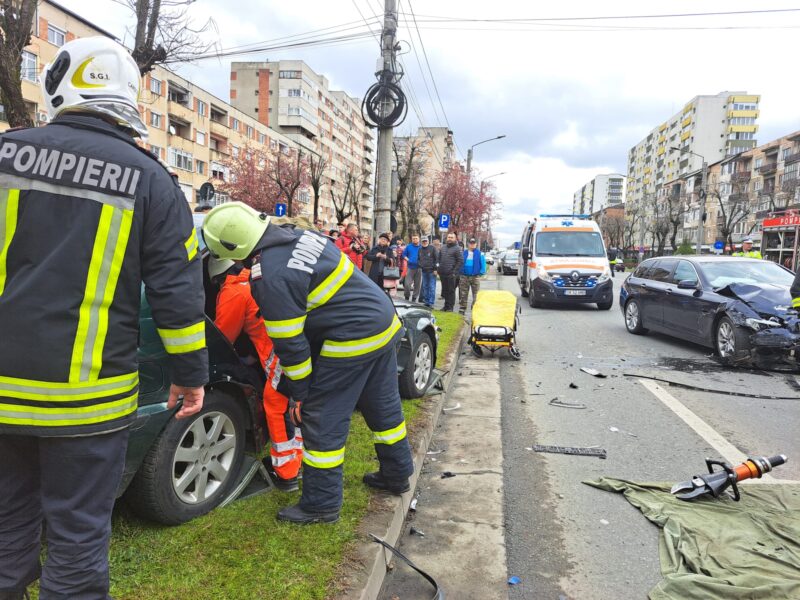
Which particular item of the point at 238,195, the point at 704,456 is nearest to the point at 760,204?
the point at 238,195

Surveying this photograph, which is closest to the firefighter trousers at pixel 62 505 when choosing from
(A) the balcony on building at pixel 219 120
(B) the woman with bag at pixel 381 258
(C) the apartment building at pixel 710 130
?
(B) the woman with bag at pixel 381 258

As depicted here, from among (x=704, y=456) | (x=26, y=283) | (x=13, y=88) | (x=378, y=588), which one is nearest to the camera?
(x=26, y=283)

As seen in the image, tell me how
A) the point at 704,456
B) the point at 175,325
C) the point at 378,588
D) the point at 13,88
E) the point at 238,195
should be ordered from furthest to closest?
the point at 238,195, the point at 13,88, the point at 704,456, the point at 378,588, the point at 175,325

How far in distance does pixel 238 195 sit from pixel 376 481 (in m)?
46.2

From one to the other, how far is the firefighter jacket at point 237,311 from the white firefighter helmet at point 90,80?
1.57 meters

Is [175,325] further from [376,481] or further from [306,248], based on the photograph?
[376,481]

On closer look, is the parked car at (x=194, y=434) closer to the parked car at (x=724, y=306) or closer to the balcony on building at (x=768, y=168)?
the parked car at (x=724, y=306)

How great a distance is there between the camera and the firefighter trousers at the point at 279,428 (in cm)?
344

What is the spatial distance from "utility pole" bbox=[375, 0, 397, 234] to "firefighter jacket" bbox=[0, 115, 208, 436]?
9.26m

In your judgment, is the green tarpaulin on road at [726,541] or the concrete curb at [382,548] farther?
the green tarpaulin on road at [726,541]

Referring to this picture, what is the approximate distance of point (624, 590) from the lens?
9.21 ft

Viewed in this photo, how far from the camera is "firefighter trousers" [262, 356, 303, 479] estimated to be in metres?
3.44

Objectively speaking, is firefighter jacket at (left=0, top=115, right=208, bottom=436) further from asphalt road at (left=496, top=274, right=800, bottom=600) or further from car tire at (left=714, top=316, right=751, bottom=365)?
car tire at (left=714, top=316, right=751, bottom=365)

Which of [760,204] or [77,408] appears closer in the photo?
[77,408]
